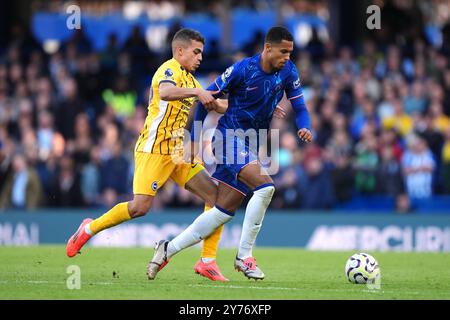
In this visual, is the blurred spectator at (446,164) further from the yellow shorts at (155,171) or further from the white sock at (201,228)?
the white sock at (201,228)

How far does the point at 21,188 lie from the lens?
64.4 ft

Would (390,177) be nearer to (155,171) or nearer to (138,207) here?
(155,171)

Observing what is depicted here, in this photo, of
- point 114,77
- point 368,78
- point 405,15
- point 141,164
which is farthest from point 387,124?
point 141,164

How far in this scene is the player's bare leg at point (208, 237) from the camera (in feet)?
34.7

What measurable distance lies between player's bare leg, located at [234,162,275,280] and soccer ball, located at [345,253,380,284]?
91 cm

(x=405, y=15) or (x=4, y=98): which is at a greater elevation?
(x=405, y=15)

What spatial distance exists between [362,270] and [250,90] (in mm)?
2160

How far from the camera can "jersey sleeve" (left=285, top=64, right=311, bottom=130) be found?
34.7 ft

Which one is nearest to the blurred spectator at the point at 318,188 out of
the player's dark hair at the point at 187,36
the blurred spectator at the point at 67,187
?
the blurred spectator at the point at 67,187

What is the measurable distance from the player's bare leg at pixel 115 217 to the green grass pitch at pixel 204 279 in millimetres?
374

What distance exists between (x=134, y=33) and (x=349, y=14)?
202 inches

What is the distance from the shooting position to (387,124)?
1939 cm
